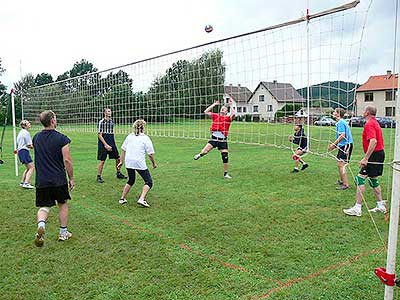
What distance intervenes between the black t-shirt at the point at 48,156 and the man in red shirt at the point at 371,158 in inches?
169

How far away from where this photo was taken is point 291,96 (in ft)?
22.3

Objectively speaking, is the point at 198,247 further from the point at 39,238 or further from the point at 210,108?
the point at 210,108

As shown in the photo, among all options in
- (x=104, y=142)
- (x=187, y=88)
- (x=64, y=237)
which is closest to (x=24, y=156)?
(x=104, y=142)

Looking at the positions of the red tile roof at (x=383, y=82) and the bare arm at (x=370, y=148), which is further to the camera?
the bare arm at (x=370, y=148)

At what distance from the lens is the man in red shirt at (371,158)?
6152 millimetres

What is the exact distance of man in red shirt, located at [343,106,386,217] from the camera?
20.2 ft

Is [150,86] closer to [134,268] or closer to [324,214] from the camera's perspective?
[324,214]

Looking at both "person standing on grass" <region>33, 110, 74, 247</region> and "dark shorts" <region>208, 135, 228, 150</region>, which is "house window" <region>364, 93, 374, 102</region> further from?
"person standing on grass" <region>33, 110, 74, 247</region>

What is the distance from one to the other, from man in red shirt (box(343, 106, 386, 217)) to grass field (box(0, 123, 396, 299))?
322 millimetres

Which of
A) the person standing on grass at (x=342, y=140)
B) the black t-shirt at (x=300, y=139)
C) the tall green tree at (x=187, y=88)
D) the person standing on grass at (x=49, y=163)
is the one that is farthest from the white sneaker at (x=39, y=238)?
the black t-shirt at (x=300, y=139)

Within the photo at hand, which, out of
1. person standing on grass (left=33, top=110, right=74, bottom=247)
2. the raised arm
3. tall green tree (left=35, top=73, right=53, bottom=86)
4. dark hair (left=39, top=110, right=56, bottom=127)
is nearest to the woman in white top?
person standing on grass (left=33, top=110, right=74, bottom=247)

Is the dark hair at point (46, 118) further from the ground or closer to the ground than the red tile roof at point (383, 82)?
closer to the ground

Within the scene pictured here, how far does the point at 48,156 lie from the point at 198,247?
7.48 feet

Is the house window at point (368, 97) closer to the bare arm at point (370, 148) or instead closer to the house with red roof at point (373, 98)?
the house with red roof at point (373, 98)
